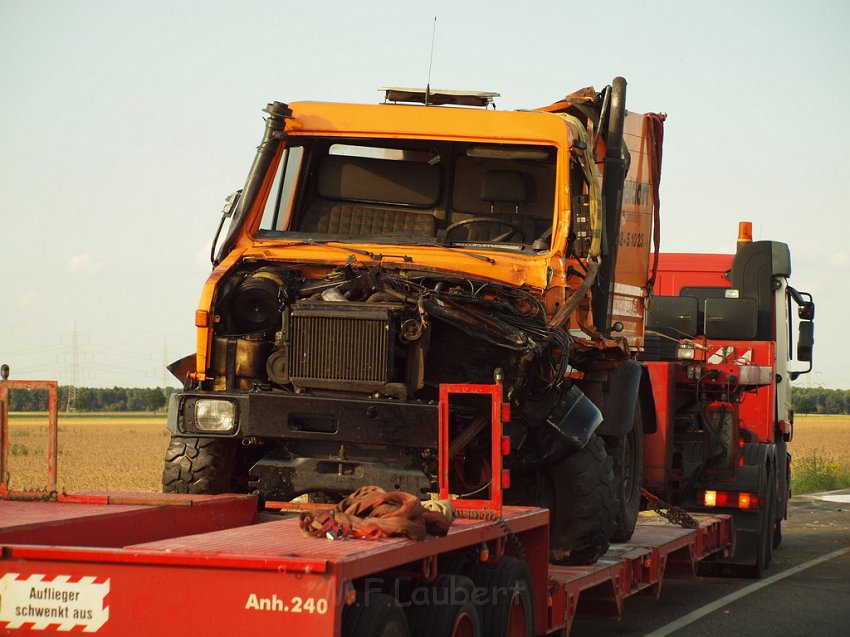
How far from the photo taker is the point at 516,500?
8.70 m

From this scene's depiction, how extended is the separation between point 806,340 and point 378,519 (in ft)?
37.2

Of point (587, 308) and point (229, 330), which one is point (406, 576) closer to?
point (229, 330)

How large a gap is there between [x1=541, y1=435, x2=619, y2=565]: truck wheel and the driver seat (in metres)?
1.59

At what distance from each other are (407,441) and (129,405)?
130615 millimetres

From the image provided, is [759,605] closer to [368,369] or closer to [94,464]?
[368,369]

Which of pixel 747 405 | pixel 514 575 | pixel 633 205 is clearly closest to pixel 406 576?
pixel 514 575

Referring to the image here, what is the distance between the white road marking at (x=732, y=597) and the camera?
1016 cm

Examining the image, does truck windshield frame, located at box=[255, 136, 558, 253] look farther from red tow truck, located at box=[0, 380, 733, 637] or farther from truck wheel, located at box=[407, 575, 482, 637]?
truck wheel, located at box=[407, 575, 482, 637]

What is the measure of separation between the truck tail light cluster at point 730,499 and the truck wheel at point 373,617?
28.2ft

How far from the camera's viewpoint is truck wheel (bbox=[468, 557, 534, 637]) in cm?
676

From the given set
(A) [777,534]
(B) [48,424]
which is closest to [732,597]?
(A) [777,534]

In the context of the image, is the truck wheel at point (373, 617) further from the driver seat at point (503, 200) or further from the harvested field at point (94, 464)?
the harvested field at point (94, 464)

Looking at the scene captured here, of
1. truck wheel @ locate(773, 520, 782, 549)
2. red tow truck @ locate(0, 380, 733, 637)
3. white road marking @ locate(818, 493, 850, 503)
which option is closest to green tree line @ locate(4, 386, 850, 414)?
white road marking @ locate(818, 493, 850, 503)

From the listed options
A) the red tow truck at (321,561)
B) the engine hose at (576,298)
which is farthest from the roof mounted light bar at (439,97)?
the red tow truck at (321,561)
